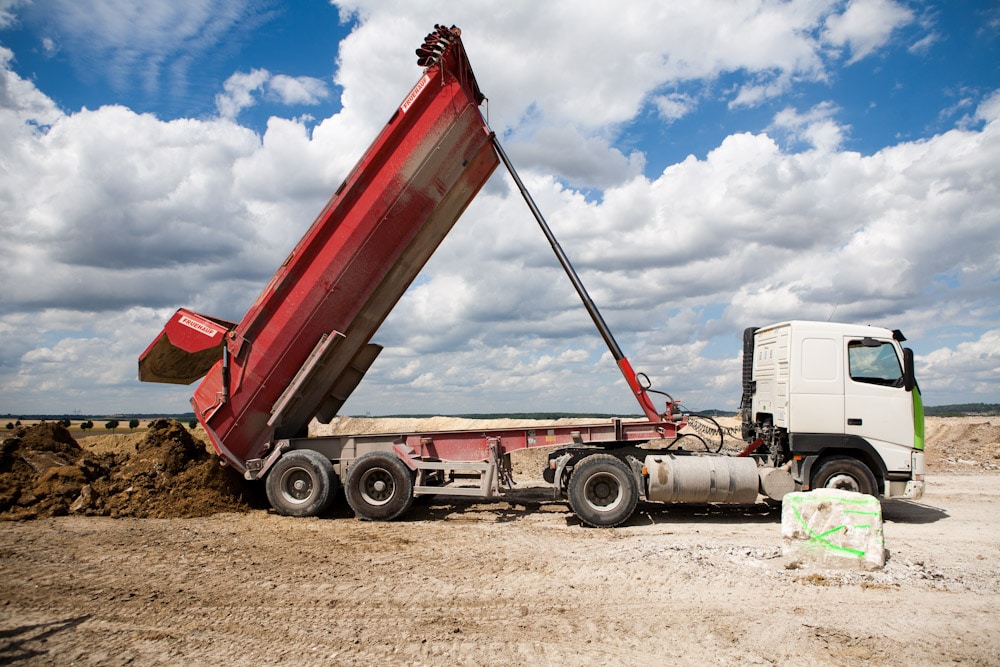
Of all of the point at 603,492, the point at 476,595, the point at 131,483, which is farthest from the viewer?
the point at 131,483

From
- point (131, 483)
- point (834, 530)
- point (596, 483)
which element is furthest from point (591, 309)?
point (131, 483)

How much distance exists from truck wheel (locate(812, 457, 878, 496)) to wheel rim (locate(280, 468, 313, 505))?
7.77m

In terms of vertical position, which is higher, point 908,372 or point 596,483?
point 908,372

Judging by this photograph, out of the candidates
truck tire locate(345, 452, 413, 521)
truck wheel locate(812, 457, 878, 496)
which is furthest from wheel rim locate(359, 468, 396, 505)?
truck wheel locate(812, 457, 878, 496)

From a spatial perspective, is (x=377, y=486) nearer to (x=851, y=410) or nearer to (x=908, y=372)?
(x=851, y=410)

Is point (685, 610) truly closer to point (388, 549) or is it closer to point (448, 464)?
point (388, 549)

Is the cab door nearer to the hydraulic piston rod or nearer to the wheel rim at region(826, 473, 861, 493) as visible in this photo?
the wheel rim at region(826, 473, 861, 493)

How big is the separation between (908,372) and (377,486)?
8.20m

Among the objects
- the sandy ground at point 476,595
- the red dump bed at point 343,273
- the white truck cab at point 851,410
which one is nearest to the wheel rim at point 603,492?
the sandy ground at point 476,595

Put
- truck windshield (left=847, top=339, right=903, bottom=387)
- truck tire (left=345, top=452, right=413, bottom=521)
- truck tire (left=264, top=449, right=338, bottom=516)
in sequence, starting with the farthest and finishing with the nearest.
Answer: truck tire (left=264, top=449, right=338, bottom=516)
truck tire (left=345, top=452, right=413, bottom=521)
truck windshield (left=847, top=339, right=903, bottom=387)

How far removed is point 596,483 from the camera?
9.64 meters

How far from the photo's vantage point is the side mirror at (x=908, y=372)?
31.3ft

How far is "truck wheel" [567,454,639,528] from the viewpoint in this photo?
9.47 metres

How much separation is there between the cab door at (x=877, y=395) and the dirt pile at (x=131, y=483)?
9695mm
